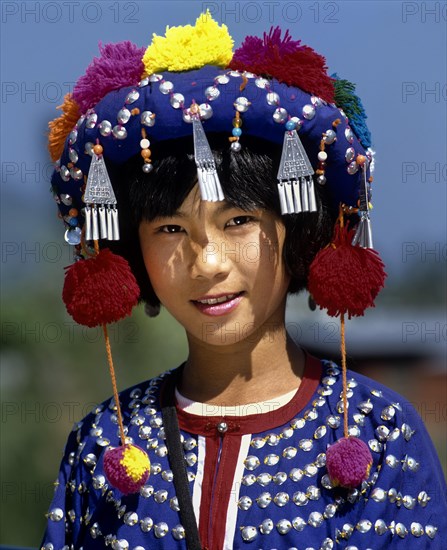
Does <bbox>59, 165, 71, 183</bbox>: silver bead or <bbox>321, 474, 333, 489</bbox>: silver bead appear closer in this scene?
<bbox>321, 474, 333, 489</bbox>: silver bead

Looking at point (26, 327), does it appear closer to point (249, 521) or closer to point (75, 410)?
point (75, 410)

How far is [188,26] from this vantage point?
1.91 meters

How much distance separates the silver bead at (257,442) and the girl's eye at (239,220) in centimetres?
47

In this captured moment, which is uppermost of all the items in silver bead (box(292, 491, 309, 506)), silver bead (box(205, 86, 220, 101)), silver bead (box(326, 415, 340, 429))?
silver bead (box(205, 86, 220, 101))

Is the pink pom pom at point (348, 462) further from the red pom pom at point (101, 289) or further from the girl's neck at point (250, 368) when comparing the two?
the red pom pom at point (101, 289)

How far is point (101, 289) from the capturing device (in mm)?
1953

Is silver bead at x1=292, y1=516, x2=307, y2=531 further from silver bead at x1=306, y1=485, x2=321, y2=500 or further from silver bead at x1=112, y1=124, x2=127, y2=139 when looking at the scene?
silver bead at x1=112, y1=124, x2=127, y2=139

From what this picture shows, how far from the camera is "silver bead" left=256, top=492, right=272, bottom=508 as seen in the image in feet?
6.10

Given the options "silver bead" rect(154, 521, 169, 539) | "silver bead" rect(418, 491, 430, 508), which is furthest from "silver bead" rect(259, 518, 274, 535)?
"silver bead" rect(418, 491, 430, 508)

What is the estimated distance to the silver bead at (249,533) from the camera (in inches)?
72.2

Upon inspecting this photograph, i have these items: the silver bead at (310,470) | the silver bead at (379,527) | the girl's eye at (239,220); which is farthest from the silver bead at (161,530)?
the girl's eye at (239,220)

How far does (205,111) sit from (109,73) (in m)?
0.27

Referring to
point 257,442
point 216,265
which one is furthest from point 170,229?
point 257,442

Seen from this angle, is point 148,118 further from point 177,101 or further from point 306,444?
point 306,444
